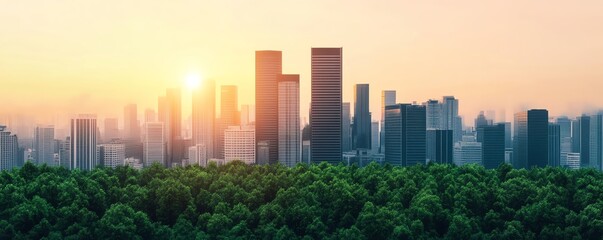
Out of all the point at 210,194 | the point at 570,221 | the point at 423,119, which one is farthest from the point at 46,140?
the point at 570,221

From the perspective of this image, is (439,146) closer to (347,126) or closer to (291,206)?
(347,126)

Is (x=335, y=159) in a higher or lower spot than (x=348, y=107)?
lower

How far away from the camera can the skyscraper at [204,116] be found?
162250mm

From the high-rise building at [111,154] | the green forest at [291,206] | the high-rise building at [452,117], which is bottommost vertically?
the high-rise building at [111,154]

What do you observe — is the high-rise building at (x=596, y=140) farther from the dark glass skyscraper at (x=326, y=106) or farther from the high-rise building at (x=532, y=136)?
the dark glass skyscraper at (x=326, y=106)

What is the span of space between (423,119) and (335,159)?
22391 mm

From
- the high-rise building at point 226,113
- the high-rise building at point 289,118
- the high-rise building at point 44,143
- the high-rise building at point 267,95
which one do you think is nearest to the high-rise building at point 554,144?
the high-rise building at point 289,118

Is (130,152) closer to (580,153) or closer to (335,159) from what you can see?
(335,159)

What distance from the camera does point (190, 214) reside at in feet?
132

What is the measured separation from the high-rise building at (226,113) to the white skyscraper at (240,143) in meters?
4.12

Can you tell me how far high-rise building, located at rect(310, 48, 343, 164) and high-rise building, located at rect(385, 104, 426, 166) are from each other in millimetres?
13659

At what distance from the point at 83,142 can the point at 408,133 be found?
6761cm

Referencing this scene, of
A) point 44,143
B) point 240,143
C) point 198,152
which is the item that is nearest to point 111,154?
point 44,143

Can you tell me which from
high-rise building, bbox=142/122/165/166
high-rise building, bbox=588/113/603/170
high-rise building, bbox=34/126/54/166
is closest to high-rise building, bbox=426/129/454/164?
high-rise building, bbox=588/113/603/170
